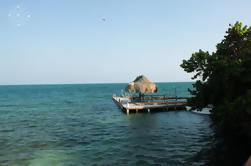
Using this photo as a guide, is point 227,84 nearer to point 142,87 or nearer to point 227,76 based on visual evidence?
point 227,76

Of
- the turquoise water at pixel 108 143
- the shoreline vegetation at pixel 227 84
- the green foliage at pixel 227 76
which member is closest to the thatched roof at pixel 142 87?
the turquoise water at pixel 108 143

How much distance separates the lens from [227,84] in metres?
10.6

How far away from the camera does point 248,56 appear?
10469mm

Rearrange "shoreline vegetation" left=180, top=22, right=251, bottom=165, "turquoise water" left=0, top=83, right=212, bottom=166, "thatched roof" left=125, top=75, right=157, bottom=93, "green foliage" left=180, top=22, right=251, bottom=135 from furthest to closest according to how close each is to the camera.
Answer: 1. "thatched roof" left=125, top=75, right=157, bottom=93
2. "turquoise water" left=0, top=83, right=212, bottom=166
3. "shoreline vegetation" left=180, top=22, right=251, bottom=165
4. "green foliage" left=180, top=22, right=251, bottom=135

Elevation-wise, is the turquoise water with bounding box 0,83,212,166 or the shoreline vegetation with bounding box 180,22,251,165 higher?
the shoreline vegetation with bounding box 180,22,251,165

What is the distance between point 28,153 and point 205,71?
14145 millimetres

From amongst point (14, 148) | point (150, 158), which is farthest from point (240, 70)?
point (14, 148)

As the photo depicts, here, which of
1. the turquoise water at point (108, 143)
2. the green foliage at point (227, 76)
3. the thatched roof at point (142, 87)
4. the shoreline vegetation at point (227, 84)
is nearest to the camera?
the green foliage at point (227, 76)

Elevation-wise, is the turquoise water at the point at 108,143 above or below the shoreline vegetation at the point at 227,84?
below

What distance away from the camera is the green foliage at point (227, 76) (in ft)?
29.7

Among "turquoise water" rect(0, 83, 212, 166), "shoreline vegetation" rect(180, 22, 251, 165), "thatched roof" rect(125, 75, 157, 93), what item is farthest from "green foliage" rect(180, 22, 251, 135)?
A: "thatched roof" rect(125, 75, 157, 93)

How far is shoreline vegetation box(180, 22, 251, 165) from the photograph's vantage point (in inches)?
392

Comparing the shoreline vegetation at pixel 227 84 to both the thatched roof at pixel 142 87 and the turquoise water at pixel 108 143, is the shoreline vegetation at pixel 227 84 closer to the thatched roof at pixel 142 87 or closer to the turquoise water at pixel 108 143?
Result: the turquoise water at pixel 108 143

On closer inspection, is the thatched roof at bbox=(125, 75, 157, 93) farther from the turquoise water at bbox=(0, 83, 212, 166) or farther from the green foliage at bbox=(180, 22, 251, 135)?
the green foliage at bbox=(180, 22, 251, 135)
